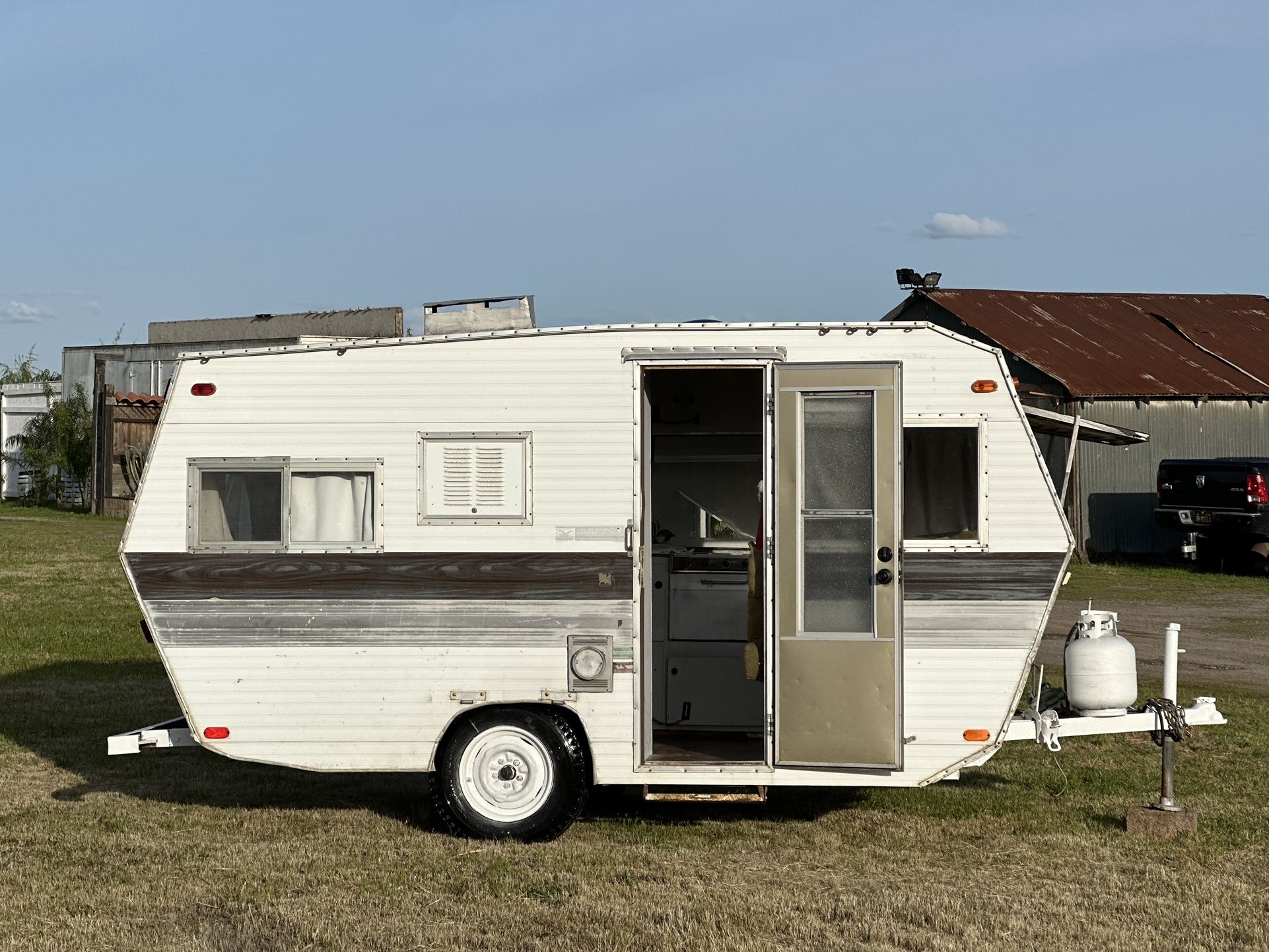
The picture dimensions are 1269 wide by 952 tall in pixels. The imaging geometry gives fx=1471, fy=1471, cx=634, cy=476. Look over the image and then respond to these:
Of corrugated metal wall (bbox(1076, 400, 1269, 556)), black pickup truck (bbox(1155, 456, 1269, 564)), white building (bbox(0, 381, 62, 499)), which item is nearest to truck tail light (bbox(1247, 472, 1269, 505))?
black pickup truck (bbox(1155, 456, 1269, 564))

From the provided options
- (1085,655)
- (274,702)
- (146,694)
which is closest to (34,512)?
(146,694)

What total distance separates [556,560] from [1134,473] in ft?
60.1

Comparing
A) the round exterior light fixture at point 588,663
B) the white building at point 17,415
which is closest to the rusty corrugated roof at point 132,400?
the white building at point 17,415

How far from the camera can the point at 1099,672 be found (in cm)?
784

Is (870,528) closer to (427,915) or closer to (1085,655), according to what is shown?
(1085,655)

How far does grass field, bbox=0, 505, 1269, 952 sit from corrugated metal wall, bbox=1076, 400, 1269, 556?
1361 cm

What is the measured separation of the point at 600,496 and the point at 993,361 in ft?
6.99

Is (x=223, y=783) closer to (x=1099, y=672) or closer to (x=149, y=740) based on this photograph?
(x=149, y=740)

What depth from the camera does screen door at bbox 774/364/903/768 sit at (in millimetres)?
7383

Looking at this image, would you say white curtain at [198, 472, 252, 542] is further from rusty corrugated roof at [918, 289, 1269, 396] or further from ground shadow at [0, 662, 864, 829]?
rusty corrugated roof at [918, 289, 1269, 396]

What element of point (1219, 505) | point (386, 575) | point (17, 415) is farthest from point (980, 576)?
point (17, 415)

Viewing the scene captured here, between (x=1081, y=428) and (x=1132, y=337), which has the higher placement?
(x=1132, y=337)

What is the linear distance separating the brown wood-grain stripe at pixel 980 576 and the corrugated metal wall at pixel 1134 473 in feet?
55.2

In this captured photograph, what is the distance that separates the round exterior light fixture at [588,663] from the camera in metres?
7.62
